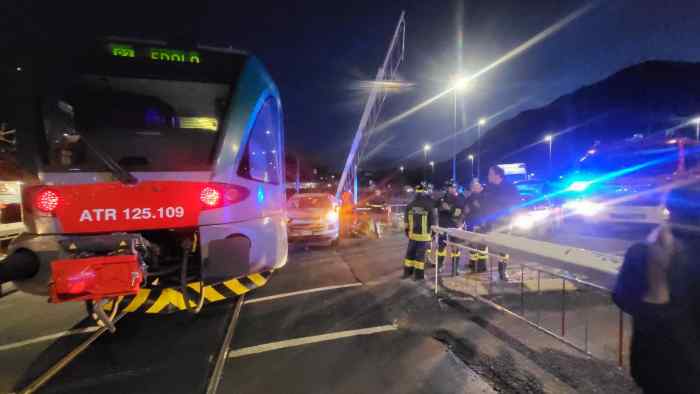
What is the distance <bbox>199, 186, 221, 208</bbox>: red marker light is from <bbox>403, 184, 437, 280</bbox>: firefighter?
359 cm

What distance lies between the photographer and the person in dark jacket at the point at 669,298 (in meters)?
1.28

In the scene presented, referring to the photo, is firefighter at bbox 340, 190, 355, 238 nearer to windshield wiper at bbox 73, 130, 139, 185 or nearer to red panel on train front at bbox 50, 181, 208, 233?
red panel on train front at bbox 50, 181, 208, 233

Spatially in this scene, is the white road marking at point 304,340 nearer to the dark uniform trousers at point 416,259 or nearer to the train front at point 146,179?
the train front at point 146,179

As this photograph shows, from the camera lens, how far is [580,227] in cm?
984

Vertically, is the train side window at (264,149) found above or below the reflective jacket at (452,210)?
above

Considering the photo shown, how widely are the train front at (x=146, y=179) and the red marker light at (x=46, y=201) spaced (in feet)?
0.04

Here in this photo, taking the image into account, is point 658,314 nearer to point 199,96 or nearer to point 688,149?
point 199,96

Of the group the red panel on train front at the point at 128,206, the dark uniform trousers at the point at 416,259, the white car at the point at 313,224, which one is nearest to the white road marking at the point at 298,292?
the dark uniform trousers at the point at 416,259

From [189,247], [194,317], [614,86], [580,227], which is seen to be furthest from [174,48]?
[614,86]

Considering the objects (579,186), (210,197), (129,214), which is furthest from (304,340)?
(579,186)

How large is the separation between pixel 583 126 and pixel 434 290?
289 feet

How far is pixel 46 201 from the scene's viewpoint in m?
2.94

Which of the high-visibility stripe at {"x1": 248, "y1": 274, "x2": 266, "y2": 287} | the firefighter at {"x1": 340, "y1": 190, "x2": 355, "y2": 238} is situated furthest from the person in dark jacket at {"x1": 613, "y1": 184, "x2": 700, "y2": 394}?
the firefighter at {"x1": 340, "y1": 190, "x2": 355, "y2": 238}

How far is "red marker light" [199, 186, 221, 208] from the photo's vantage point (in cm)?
319
